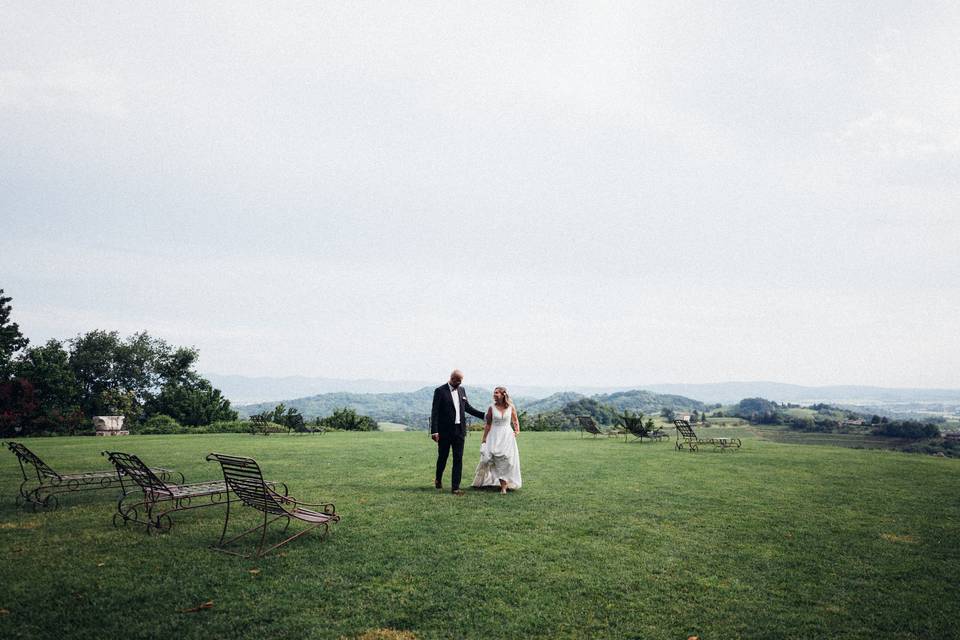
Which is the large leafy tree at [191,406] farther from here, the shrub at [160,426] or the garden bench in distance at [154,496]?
the garden bench in distance at [154,496]

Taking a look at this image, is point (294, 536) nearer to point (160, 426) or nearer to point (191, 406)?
point (160, 426)

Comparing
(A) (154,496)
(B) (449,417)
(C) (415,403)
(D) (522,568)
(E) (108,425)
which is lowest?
(C) (415,403)

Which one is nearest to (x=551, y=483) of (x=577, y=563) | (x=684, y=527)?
(x=684, y=527)

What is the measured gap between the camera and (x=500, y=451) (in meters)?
10.5

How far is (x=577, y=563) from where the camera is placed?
19.7 feet

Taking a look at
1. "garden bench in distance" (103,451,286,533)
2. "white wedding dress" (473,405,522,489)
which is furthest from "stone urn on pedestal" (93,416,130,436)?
"white wedding dress" (473,405,522,489)

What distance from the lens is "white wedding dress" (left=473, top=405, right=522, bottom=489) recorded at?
1048 cm

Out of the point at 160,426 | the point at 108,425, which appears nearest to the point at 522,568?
the point at 108,425

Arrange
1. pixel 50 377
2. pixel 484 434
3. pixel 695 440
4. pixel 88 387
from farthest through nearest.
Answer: pixel 88 387 → pixel 50 377 → pixel 695 440 → pixel 484 434

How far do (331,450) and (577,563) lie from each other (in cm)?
1384

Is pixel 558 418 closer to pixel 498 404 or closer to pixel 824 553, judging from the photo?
pixel 498 404

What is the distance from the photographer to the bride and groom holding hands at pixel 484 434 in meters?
10.2

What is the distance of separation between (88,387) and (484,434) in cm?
5221

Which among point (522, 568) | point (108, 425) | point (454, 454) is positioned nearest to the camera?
point (522, 568)
